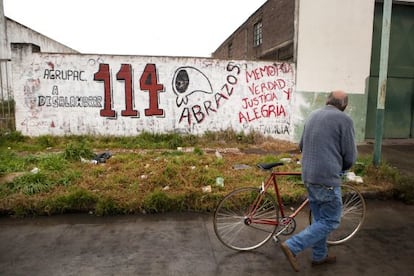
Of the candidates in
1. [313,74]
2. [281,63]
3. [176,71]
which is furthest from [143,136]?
[313,74]

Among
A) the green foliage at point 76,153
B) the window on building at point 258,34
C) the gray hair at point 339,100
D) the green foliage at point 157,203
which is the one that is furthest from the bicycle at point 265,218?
the window on building at point 258,34

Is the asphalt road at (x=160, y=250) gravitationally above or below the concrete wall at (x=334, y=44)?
below

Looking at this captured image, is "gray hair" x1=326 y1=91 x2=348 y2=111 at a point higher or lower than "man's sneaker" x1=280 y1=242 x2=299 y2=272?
higher

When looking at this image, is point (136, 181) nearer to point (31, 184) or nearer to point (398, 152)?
point (31, 184)

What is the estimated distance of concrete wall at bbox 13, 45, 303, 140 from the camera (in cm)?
901

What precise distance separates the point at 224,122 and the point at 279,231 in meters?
6.08

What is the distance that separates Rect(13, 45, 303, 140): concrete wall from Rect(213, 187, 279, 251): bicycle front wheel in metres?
5.67

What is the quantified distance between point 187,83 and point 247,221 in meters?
6.38

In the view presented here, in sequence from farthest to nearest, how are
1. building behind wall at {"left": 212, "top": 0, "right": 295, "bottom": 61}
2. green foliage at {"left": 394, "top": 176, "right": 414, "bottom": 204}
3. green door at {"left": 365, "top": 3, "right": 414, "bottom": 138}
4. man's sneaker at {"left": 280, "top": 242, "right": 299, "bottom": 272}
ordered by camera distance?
1. building behind wall at {"left": 212, "top": 0, "right": 295, "bottom": 61}
2. green door at {"left": 365, "top": 3, "right": 414, "bottom": 138}
3. green foliage at {"left": 394, "top": 176, "right": 414, "bottom": 204}
4. man's sneaker at {"left": 280, "top": 242, "right": 299, "bottom": 272}

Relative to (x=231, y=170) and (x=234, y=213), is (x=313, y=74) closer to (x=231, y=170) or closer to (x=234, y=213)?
(x=231, y=170)

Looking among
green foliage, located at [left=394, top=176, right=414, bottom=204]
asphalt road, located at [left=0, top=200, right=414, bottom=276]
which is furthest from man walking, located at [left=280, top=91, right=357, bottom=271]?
green foliage, located at [left=394, top=176, right=414, bottom=204]

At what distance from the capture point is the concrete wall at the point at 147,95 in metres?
9.01

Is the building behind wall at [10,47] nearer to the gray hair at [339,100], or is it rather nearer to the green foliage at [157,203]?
the green foliage at [157,203]

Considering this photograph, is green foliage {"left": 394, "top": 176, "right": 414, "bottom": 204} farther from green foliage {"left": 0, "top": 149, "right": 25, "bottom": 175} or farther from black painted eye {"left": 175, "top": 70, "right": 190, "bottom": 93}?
green foliage {"left": 0, "top": 149, "right": 25, "bottom": 175}
